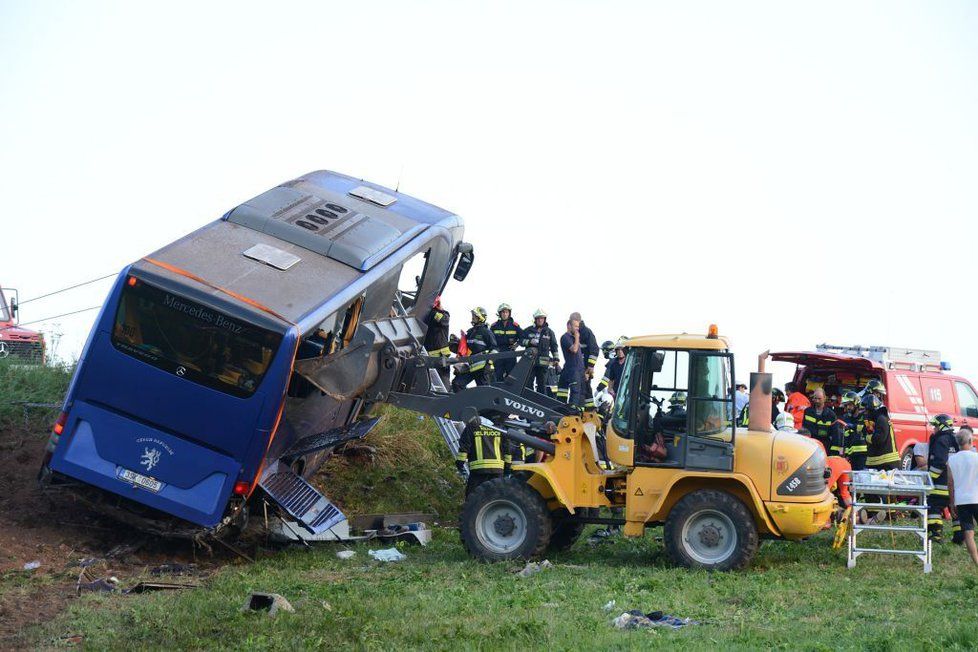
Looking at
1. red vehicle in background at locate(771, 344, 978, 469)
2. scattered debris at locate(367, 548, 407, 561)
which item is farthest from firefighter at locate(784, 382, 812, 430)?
scattered debris at locate(367, 548, 407, 561)

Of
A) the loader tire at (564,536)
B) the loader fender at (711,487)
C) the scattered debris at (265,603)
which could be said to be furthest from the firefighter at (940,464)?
the scattered debris at (265,603)

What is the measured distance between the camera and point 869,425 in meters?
15.7

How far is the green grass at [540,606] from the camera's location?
328 inches

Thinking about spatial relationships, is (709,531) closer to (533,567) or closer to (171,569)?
(533,567)

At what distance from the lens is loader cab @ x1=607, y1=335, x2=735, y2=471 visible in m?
11.8

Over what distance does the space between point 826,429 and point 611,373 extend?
3600mm

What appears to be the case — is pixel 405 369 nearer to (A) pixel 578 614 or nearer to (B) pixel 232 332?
(B) pixel 232 332

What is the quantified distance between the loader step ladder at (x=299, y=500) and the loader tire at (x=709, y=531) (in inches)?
152

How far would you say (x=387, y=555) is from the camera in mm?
12883

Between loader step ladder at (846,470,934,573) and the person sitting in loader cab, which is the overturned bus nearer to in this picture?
the person sitting in loader cab

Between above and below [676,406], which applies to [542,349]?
above

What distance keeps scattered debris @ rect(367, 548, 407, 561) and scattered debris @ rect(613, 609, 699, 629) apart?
415cm

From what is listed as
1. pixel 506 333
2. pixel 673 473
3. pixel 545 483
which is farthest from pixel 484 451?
pixel 506 333

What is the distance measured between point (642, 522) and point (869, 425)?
5.36 m
